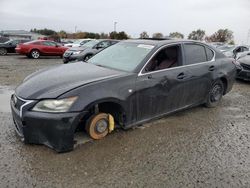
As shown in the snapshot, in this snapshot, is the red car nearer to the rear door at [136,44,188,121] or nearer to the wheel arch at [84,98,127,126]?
the rear door at [136,44,188,121]

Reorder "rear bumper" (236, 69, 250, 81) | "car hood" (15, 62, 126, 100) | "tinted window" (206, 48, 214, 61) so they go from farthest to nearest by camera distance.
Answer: "rear bumper" (236, 69, 250, 81) < "tinted window" (206, 48, 214, 61) < "car hood" (15, 62, 126, 100)

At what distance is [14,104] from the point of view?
3762 millimetres

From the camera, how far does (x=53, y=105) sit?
11.1 ft

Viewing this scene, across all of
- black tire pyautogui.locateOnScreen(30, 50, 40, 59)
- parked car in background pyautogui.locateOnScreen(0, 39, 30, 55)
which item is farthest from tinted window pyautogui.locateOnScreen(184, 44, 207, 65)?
parked car in background pyautogui.locateOnScreen(0, 39, 30, 55)

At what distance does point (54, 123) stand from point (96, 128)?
764 mm

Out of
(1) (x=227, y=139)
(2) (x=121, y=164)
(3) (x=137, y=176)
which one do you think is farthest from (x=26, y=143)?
(1) (x=227, y=139)

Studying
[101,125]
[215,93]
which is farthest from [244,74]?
[101,125]

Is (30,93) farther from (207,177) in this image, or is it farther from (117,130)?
(207,177)

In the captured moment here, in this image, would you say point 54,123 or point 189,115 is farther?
point 189,115

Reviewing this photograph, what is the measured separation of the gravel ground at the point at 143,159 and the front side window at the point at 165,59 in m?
1.05

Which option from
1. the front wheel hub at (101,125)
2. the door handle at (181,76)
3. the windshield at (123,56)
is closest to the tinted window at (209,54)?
the door handle at (181,76)

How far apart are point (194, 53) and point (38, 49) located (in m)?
14.6

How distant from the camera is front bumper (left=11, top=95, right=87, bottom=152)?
334 centimetres

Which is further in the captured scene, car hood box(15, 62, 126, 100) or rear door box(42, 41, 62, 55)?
rear door box(42, 41, 62, 55)
